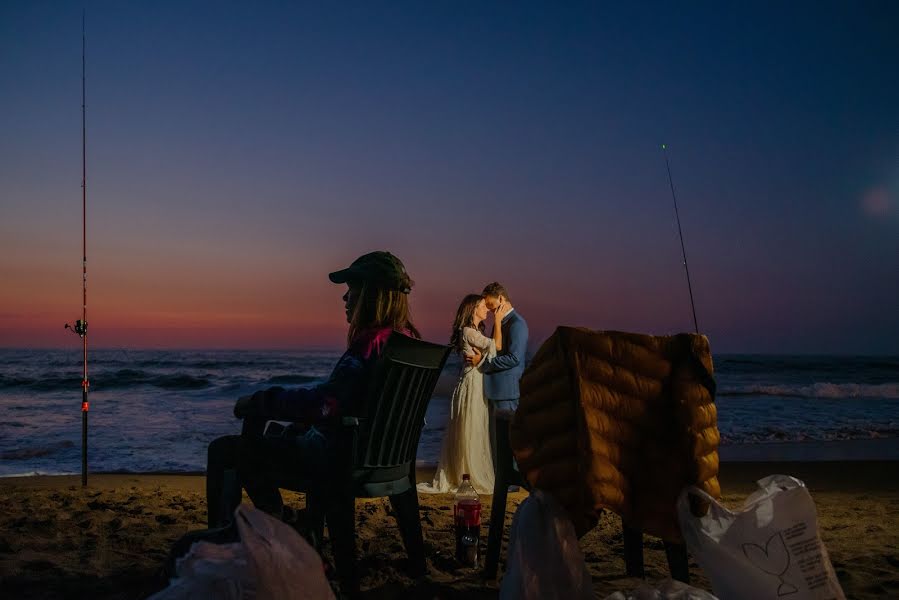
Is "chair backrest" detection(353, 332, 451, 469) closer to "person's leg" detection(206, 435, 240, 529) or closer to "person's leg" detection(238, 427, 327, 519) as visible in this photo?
"person's leg" detection(238, 427, 327, 519)

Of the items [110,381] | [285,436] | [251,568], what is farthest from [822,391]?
→ [110,381]

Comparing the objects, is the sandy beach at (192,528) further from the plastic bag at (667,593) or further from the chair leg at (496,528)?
the plastic bag at (667,593)

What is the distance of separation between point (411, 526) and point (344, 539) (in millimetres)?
544

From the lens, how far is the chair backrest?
2.76 metres

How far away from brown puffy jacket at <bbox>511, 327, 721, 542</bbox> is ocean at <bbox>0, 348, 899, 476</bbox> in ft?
21.0

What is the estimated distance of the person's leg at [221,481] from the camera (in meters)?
2.65

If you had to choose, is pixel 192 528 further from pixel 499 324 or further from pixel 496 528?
pixel 499 324

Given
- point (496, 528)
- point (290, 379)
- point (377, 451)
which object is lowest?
point (496, 528)

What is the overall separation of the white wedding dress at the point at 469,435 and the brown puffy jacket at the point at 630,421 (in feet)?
12.6

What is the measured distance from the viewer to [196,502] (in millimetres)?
5004

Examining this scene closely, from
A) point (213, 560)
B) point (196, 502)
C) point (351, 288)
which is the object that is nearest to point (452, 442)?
point (196, 502)

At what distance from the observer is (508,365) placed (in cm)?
566

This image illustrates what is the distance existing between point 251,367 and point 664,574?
29.3 meters

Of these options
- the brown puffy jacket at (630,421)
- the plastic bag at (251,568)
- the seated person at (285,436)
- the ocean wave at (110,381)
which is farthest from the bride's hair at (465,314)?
the ocean wave at (110,381)
